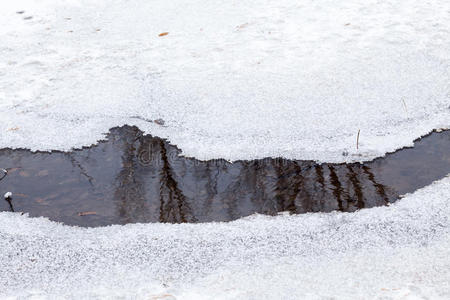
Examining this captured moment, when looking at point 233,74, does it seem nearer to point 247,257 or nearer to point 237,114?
point 237,114

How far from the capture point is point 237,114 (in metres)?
4.67

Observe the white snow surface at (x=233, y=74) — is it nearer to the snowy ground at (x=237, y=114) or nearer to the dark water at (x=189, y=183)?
the snowy ground at (x=237, y=114)

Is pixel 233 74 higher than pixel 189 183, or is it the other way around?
pixel 233 74

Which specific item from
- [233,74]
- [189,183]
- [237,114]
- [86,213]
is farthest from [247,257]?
[233,74]

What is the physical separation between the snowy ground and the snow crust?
11 mm

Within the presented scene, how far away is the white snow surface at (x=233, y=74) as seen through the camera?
439 centimetres

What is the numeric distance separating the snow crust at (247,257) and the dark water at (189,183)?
16cm

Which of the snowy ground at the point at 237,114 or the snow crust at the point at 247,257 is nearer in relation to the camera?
the snow crust at the point at 247,257

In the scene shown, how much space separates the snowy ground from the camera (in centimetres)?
297

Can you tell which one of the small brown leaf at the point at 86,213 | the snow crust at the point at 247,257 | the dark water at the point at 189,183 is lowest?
the small brown leaf at the point at 86,213

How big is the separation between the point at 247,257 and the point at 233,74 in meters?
2.69

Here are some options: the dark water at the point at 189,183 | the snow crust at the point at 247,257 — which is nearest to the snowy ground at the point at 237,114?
the snow crust at the point at 247,257

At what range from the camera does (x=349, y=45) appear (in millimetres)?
5656

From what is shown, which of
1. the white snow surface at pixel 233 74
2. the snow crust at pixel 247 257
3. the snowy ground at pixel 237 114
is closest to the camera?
the snow crust at pixel 247 257
